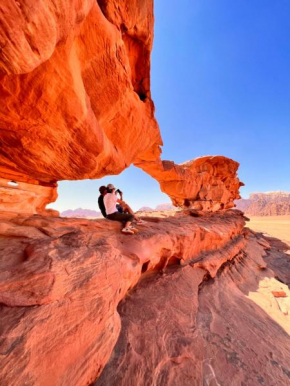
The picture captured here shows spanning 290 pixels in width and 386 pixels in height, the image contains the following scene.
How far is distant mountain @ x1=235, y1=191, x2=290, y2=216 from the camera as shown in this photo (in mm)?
58319

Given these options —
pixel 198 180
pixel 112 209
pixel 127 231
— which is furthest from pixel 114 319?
pixel 198 180


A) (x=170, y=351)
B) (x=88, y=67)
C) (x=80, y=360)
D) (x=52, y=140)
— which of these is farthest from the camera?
(x=52, y=140)

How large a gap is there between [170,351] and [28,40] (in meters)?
4.42

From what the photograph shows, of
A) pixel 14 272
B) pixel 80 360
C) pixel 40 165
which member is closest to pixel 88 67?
pixel 40 165

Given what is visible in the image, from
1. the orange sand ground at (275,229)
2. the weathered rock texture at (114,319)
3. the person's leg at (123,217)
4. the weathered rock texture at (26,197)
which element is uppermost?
the weathered rock texture at (26,197)

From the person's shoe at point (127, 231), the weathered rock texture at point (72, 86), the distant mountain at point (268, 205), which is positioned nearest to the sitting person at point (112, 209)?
the person's shoe at point (127, 231)

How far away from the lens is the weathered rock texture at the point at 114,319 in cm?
147

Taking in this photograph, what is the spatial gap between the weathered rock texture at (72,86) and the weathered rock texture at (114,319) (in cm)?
192

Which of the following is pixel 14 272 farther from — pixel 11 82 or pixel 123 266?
pixel 11 82

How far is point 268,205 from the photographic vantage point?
64125 millimetres

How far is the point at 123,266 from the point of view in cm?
267

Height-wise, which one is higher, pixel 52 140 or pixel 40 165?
pixel 52 140

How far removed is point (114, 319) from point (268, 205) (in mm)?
80587

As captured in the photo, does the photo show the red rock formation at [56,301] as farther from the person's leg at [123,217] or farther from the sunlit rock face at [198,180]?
the sunlit rock face at [198,180]
